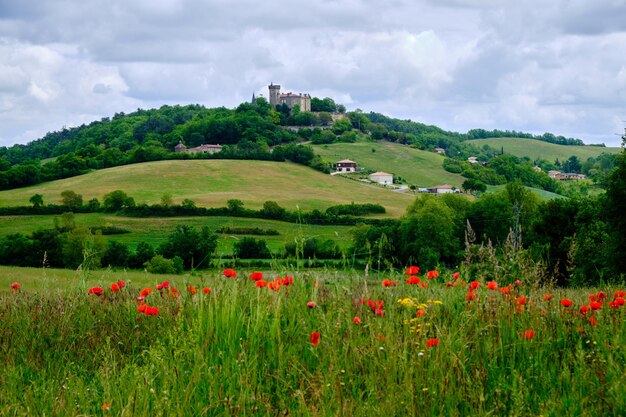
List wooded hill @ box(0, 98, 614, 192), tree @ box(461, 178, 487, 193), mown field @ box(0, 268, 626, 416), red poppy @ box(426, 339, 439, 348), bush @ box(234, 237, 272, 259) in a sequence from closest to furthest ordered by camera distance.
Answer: mown field @ box(0, 268, 626, 416) → red poppy @ box(426, 339, 439, 348) → bush @ box(234, 237, 272, 259) → wooded hill @ box(0, 98, 614, 192) → tree @ box(461, 178, 487, 193)

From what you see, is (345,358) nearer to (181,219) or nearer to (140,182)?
(181,219)

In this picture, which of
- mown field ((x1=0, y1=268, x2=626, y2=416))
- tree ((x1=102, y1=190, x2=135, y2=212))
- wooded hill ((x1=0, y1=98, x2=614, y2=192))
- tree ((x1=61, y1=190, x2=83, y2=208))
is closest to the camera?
mown field ((x1=0, y1=268, x2=626, y2=416))

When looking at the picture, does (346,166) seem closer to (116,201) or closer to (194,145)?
(194,145)

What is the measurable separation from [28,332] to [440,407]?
442 centimetres

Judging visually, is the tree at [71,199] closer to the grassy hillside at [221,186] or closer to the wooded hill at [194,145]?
the grassy hillside at [221,186]

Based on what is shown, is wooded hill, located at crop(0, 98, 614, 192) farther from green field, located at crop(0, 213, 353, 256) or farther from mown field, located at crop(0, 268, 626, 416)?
mown field, located at crop(0, 268, 626, 416)

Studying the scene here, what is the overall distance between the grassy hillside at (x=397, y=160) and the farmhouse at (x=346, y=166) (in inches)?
96.6

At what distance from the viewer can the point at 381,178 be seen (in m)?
142

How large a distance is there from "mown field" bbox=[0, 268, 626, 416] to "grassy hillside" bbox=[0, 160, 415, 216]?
97.4m

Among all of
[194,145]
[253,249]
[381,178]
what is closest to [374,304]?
[253,249]

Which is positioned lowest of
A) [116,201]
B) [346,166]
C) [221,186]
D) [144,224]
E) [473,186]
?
[144,224]

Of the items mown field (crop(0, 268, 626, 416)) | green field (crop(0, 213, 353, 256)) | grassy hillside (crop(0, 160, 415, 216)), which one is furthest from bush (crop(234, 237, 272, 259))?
mown field (crop(0, 268, 626, 416))

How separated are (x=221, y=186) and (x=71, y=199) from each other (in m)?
28.2

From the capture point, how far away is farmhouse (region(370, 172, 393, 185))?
14112 cm
